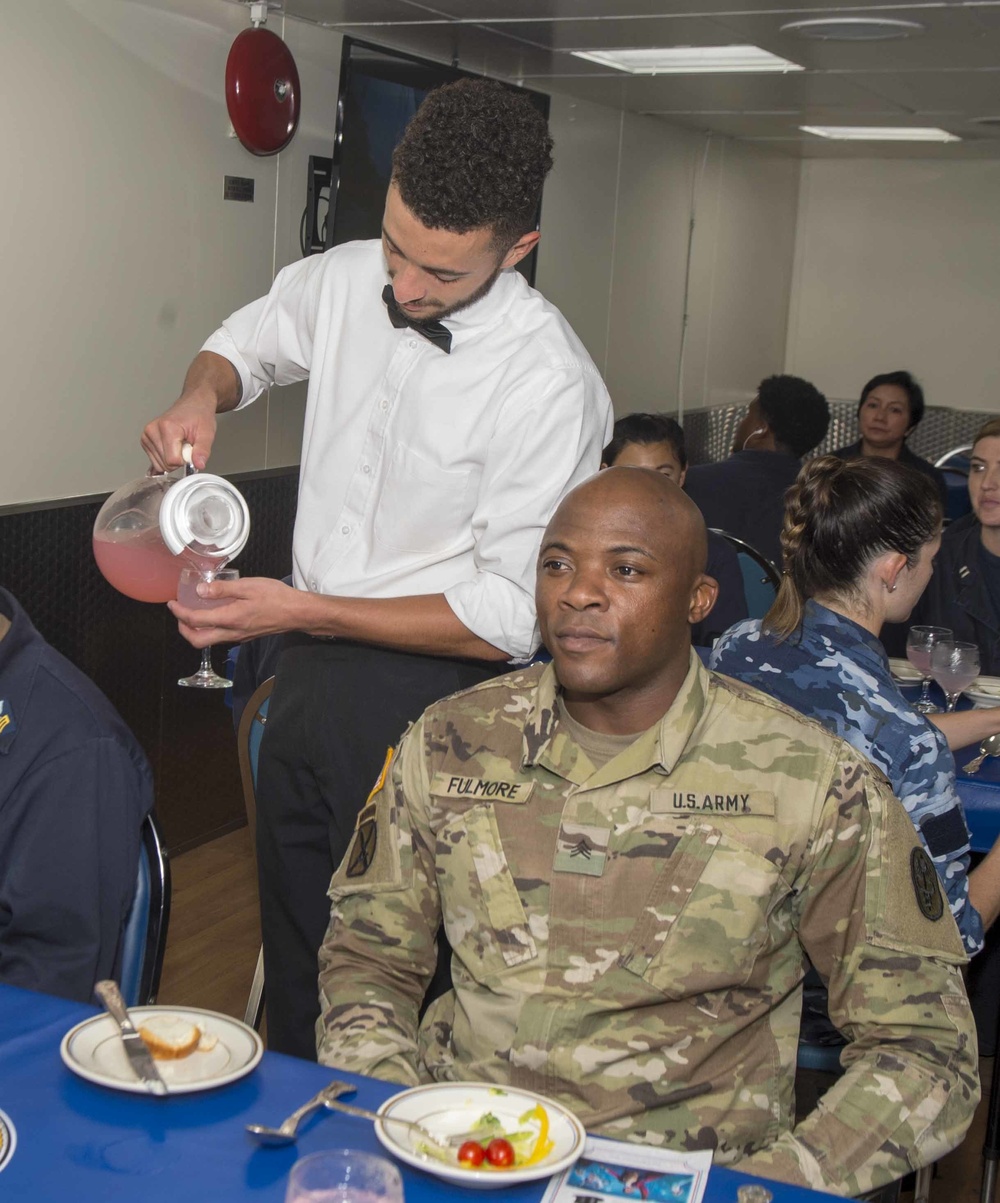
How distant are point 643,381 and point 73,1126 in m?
5.90

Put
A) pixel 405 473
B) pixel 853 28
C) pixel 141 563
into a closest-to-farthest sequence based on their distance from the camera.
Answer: pixel 141 563 < pixel 405 473 < pixel 853 28

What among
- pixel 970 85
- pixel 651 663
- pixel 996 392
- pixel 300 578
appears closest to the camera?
pixel 651 663

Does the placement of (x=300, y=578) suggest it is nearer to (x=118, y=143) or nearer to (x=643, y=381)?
(x=118, y=143)

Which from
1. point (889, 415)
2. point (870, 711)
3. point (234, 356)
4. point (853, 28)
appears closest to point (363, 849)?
point (870, 711)

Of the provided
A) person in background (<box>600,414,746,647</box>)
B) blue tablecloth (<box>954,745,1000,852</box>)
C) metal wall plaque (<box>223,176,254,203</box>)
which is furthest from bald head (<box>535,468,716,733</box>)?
metal wall plaque (<box>223,176,254,203</box>)

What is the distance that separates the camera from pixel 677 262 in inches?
272

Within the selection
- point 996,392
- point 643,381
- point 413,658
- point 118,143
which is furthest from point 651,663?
point 996,392

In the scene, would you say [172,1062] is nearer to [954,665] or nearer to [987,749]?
[987,749]

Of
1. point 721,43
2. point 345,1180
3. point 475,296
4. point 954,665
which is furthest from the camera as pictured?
point 721,43

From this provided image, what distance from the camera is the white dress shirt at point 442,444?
1.91 metres

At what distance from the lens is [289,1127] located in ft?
3.63

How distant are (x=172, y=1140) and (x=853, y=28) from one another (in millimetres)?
3693

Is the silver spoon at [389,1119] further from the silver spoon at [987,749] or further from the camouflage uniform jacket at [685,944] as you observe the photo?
the silver spoon at [987,749]

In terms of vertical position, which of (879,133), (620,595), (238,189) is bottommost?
(620,595)
